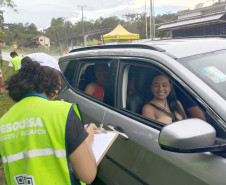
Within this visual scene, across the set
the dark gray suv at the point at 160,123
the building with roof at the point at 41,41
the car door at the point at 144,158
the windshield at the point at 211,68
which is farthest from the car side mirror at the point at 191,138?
the building with roof at the point at 41,41

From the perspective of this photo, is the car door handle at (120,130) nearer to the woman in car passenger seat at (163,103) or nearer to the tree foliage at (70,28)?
the woman in car passenger seat at (163,103)

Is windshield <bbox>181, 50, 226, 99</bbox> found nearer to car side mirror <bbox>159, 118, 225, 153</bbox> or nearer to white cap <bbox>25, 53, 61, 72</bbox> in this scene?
car side mirror <bbox>159, 118, 225, 153</bbox>

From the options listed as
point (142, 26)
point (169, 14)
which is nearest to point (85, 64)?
point (142, 26)

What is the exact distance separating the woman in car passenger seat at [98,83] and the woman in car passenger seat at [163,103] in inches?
27.8

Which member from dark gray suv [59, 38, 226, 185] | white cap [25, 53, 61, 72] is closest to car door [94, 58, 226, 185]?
dark gray suv [59, 38, 226, 185]

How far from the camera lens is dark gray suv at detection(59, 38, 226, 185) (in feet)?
4.29

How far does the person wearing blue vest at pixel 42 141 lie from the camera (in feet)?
4.02

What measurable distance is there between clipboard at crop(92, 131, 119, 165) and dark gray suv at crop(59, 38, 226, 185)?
28cm

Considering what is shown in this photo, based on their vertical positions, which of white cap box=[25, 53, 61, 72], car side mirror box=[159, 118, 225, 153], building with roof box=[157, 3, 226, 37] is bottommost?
car side mirror box=[159, 118, 225, 153]

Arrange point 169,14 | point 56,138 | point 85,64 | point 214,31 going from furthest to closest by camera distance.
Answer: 1. point 169,14
2. point 214,31
3. point 85,64
4. point 56,138

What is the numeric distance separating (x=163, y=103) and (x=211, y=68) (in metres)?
0.70

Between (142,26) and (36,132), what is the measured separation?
77.6 meters

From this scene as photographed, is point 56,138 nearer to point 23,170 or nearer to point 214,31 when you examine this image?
point 23,170

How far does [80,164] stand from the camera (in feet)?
4.26
